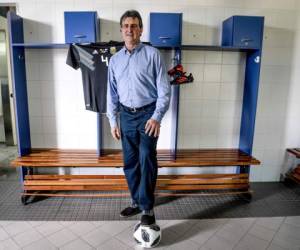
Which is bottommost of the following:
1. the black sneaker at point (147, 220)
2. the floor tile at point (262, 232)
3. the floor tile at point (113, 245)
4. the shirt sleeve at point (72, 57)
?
the floor tile at point (113, 245)

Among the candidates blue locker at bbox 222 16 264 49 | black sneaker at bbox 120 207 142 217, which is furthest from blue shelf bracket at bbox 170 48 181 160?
black sneaker at bbox 120 207 142 217

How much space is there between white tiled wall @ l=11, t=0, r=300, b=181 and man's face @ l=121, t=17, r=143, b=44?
0.81 m

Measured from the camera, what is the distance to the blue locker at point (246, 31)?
225cm

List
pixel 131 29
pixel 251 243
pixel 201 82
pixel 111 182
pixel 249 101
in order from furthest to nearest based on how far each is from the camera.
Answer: pixel 201 82 < pixel 249 101 < pixel 111 182 < pixel 251 243 < pixel 131 29

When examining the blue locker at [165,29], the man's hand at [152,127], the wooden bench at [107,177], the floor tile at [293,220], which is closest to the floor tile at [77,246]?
the wooden bench at [107,177]

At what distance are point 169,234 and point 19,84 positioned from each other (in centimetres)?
192

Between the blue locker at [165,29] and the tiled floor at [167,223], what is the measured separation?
1.49m

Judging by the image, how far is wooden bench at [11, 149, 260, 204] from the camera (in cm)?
231

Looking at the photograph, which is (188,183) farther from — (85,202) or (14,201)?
(14,201)

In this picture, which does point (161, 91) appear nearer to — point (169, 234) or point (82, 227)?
point (169, 234)

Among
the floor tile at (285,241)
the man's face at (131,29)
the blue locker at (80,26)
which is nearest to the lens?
the man's face at (131,29)

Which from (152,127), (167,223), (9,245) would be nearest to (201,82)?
(152,127)

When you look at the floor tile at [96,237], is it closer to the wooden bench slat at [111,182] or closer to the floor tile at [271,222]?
the wooden bench slat at [111,182]

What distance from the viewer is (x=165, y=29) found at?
2242mm
